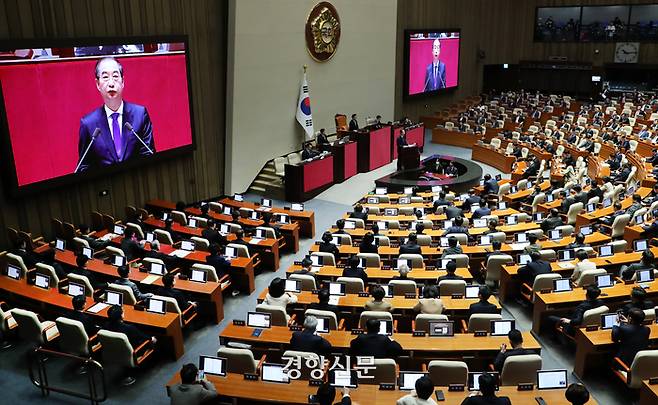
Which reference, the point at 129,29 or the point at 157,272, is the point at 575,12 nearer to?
the point at 129,29

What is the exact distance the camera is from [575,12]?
98.0ft

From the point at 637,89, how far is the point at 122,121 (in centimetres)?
2644

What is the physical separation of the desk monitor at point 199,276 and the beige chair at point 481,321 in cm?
424

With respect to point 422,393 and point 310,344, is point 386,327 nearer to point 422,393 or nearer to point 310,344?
point 310,344

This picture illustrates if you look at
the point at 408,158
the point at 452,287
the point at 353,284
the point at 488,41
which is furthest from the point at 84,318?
the point at 488,41

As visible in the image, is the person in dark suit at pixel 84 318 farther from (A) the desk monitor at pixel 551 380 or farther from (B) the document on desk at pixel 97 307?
(A) the desk monitor at pixel 551 380

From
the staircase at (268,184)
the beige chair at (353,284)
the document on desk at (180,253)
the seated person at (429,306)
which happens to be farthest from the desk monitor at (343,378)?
the staircase at (268,184)

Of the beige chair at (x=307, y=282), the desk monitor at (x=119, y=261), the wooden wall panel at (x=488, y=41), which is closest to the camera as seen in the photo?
the beige chair at (x=307, y=282)

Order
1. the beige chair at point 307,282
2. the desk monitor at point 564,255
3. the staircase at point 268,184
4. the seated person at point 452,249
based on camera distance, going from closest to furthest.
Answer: the beige chair at point 307,282
the desk monitor at point 564,255
the seated person at point 452,249
the staircase at point 268,184

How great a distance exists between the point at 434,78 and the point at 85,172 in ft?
58.7

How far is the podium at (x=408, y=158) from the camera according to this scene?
18.2 metres

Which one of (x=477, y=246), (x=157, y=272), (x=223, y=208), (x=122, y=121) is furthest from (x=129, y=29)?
(x=477, y=246)

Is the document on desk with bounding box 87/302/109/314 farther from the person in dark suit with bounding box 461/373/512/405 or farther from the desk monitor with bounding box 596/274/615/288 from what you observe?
the desk monitor with bounding box 596/274/615/288

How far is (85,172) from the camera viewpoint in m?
12.2
